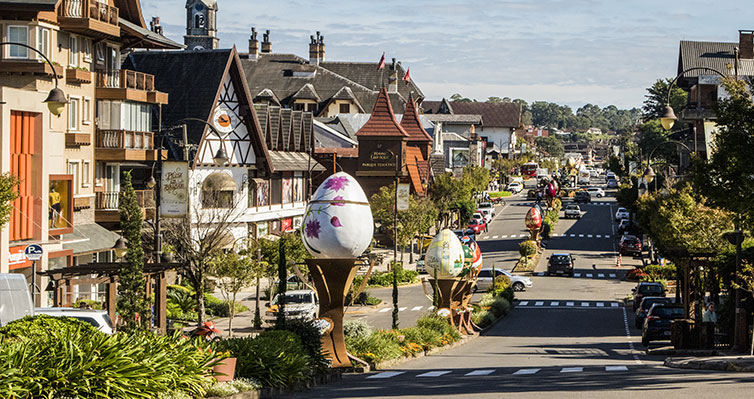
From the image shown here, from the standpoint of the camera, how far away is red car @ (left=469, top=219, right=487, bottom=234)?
94.0m

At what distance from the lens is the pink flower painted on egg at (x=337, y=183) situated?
2458 cm

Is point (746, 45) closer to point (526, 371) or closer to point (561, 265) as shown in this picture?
point (561, 265)

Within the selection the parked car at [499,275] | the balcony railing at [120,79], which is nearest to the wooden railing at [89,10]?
the balcony railing at [120,79]

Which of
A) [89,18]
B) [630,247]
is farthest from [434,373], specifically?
[630,247]

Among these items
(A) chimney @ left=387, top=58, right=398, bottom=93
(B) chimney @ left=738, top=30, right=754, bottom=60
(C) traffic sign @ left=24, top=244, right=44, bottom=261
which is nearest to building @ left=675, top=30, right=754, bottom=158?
(B) chimney @ left=738, top=30, right=754, bottom=60

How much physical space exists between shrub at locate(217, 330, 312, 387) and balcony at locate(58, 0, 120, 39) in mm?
24256

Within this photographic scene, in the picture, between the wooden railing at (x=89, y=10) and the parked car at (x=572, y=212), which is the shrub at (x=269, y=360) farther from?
the parked car at (x=572, y=212)

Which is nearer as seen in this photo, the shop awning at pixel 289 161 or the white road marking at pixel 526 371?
the white road marking at pixel 526 371

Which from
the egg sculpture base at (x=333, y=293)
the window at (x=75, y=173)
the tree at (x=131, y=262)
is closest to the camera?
the tree at (x=131, y=262)

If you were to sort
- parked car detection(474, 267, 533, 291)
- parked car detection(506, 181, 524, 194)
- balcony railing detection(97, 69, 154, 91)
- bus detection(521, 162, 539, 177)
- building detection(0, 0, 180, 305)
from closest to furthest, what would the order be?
building detection(0, 0, 180, 305) < balcony railing detection(97, 69, 154, 91) < parked car detection(474, 267, 533, 291) < parked car detection(506, 181, 524, 194) < bus detection(521, 162, 539, 177)

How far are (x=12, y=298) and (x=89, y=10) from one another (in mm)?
→ 24190

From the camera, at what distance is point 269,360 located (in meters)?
18.9

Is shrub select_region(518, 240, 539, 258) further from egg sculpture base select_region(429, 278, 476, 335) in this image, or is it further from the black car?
the black car

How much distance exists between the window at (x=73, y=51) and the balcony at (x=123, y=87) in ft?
6.70
